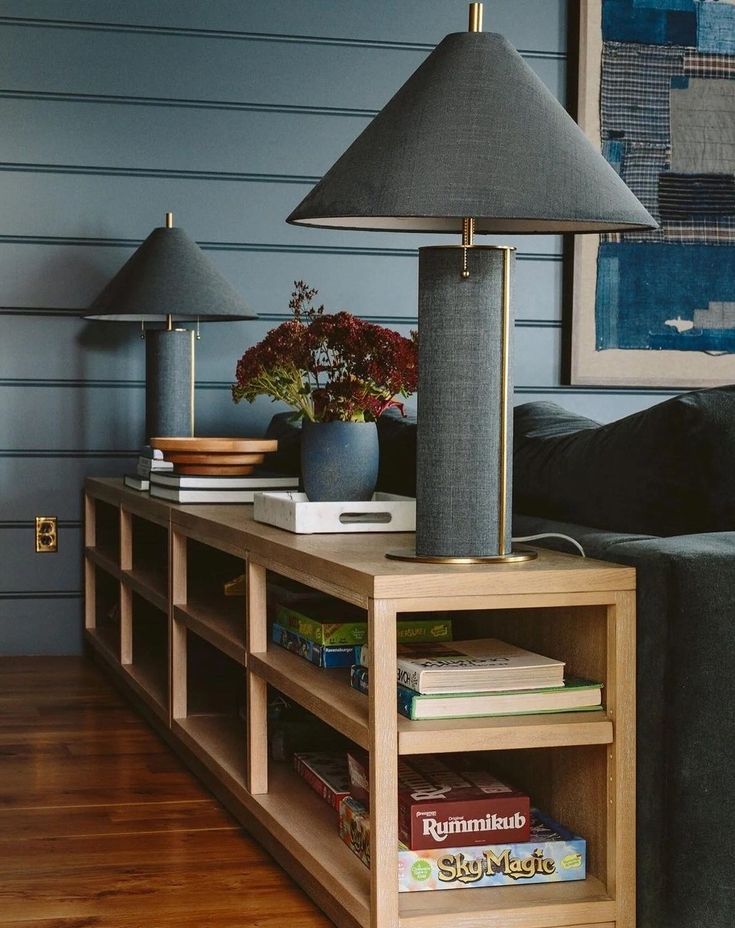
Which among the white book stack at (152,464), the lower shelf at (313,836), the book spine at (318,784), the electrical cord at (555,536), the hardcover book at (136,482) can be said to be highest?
the white book stack at (152,464)

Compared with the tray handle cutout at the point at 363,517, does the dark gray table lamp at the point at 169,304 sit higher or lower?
higher

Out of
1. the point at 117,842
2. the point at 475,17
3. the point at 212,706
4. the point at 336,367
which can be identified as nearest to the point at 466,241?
the point at 475,17

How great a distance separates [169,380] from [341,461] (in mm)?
1443

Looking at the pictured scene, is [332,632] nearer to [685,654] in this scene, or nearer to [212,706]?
[685,654]

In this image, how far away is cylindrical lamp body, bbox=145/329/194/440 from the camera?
3604 mm

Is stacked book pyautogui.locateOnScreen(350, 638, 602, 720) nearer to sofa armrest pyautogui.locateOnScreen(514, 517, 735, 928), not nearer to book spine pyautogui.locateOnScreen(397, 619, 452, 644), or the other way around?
sofa armrest pyautogui.locateOnScreen(514, 517, 735, 928)

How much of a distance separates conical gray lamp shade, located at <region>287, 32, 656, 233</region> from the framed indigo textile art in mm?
2514

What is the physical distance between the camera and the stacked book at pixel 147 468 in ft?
10.1

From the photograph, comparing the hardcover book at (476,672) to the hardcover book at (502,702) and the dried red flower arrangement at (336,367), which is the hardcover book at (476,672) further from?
the dried red flower arrangement at (336,367)

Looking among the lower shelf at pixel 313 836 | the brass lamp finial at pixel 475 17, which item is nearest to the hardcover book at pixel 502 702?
the lower shelf at pixel 313 836

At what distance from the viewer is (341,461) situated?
7.46 feet

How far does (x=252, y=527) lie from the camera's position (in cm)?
219

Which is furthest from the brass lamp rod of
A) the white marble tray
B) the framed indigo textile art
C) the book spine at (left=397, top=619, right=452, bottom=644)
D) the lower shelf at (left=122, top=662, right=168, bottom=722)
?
the book spine at (left=397, top=619, right=452, bottom=644)

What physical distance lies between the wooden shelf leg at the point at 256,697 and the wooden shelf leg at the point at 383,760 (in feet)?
1.89
